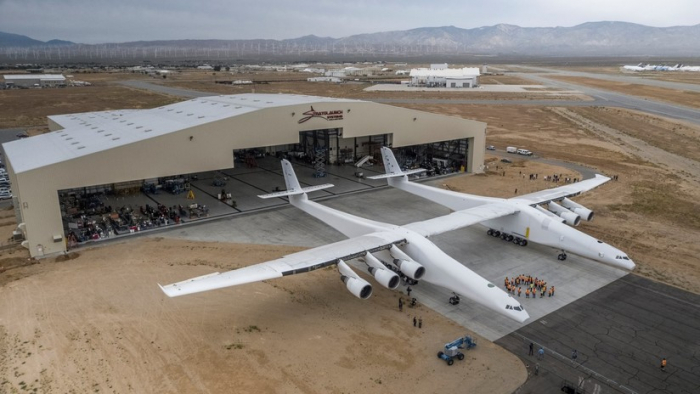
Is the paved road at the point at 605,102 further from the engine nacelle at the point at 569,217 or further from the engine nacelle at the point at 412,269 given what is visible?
the engine nacelle at the point at 412,269

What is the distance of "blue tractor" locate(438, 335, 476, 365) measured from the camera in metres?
22.3

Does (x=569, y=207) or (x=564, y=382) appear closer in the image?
(x=564, y=382)

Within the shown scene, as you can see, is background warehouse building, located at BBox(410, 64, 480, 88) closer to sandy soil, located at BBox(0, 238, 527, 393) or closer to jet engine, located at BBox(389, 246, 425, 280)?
sandy soil, located at BBox(0, 238, 527, 393)

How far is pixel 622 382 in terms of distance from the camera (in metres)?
21.1

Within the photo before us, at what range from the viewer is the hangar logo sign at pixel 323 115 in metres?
46.4

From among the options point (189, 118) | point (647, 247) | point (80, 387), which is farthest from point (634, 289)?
point (189, 118)

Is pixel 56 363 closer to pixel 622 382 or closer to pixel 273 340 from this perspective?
pixel 273 340

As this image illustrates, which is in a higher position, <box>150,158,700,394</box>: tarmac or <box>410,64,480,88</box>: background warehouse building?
<box>410,64,480,88</box>: background warehouse building

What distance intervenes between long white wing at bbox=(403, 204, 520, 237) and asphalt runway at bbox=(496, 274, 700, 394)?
348 inches

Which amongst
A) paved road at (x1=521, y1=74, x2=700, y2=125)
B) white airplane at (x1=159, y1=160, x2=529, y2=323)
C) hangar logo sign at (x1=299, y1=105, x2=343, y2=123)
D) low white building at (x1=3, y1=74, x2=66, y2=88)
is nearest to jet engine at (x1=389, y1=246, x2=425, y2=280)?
white airplane at (x1=159, y1=160, x2=529, y2=323)

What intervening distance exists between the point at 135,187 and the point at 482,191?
3812 cm

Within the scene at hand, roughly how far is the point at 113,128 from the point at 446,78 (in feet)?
468

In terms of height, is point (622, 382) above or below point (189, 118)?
below

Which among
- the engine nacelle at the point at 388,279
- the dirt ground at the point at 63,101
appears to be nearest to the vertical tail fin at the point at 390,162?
the engine nacelle at the point at 388,279
